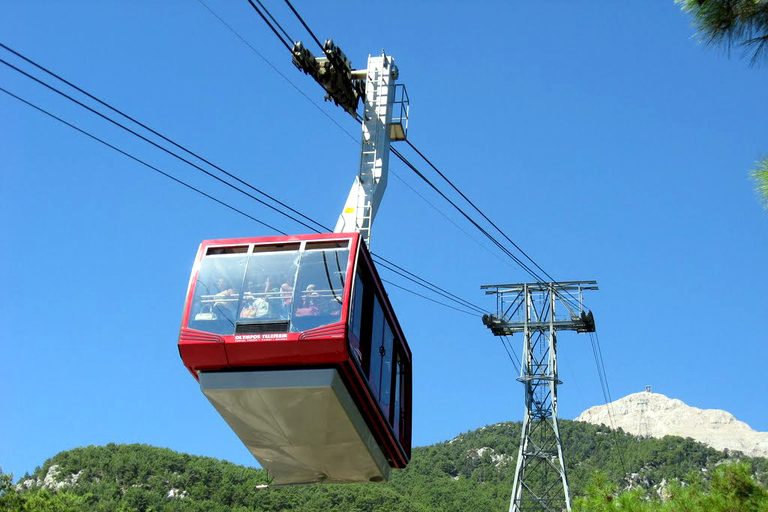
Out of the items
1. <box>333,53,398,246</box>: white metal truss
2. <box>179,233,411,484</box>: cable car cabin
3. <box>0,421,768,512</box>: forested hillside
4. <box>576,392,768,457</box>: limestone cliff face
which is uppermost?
<box>576,392,768,457</box>: limestone cliff face

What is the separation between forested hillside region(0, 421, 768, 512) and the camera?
6706 centimetres

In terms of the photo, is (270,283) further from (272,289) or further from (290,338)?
(290,338)

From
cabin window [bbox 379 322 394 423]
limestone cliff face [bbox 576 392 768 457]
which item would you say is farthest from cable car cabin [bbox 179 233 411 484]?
limestone cliff face [bbox 576 392 768 457]

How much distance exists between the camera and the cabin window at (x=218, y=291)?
14.0 metres

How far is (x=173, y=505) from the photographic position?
238 ft

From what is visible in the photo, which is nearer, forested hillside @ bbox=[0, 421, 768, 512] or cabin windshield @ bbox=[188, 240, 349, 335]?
cabin windshield @ bbox=[188, 240, 349, 335]

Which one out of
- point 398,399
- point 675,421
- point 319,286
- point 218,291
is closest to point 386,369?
point 398,399

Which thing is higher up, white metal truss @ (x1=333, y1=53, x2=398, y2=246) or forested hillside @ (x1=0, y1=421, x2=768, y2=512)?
forested hillside @ (x1=0, y1=421, x2=768, y2=512)

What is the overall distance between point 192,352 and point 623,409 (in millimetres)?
185476

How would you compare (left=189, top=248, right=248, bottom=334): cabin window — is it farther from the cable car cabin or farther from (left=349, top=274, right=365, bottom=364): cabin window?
(left=349, top=274, right=365, bottom=364): cabin window

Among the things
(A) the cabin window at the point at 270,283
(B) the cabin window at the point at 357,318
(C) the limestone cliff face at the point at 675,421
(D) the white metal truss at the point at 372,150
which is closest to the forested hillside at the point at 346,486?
(D) the white metal truss at the point at 372,150

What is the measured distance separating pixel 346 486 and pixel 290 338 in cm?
5926

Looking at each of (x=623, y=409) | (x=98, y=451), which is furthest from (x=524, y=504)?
(x=623, y=409)

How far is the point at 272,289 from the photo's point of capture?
14133 millimetres
